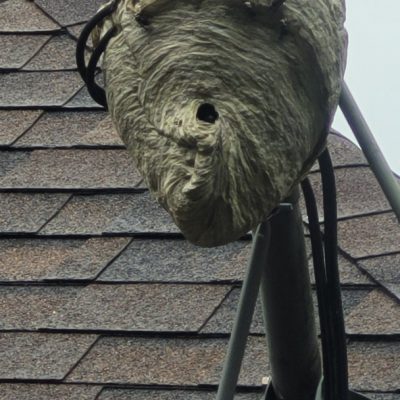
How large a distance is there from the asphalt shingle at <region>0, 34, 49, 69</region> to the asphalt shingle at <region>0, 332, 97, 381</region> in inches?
31.7

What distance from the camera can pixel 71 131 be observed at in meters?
3.58

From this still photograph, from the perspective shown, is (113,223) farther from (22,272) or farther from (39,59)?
(39,59)

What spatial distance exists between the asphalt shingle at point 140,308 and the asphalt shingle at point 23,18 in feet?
2.79

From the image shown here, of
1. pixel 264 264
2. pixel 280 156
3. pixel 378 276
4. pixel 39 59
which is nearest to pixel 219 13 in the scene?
pixel 280 156

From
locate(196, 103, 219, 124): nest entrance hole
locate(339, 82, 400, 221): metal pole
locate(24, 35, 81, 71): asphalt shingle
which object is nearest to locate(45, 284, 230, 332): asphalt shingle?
locate(24, 35, 81, 71): asphalt shingle

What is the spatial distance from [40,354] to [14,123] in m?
0.69

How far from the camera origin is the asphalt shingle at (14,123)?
11.8 feet

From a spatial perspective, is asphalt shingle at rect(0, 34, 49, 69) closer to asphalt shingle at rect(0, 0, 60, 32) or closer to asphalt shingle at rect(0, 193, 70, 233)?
asphalt shingle at rect(0, 0, 60, 32)

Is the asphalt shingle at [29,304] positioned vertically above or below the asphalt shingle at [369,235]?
below

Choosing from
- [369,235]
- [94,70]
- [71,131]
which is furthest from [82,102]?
[94,70]

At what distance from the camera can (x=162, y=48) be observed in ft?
5.64

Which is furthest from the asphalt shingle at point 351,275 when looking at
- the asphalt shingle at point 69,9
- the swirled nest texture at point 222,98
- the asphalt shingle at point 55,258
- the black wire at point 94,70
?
the swirled nest texture at point 222,98

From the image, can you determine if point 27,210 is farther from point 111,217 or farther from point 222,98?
point 222,98

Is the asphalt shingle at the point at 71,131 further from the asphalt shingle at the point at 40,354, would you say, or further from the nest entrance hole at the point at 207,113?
the nest entrance hole at the point at 207,113
